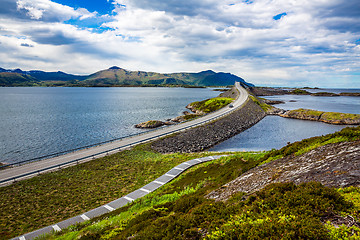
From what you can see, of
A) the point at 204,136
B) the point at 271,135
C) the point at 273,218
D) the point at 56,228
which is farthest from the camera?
the point at 271,135

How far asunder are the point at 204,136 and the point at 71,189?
35.6 m

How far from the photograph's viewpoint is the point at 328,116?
3078 inches

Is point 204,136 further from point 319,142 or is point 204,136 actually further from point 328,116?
point 328,116

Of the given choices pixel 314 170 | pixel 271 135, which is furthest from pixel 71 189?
pixel 271 135

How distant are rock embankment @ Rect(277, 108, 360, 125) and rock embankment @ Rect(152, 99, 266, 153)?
26920 millimetres

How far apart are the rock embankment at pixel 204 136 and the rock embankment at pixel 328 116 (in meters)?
26.9

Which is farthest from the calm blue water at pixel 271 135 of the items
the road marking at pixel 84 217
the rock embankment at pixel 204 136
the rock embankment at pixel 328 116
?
the road marking at pixel 84 217

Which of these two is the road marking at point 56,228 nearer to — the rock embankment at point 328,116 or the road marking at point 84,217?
the road marking at point 84,217

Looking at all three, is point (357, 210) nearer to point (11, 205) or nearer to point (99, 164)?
point (11, 205)

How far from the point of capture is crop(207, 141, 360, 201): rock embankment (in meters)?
8.09

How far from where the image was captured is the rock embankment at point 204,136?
44094 mm

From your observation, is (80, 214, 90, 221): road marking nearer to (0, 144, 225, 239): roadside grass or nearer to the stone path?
the stone path

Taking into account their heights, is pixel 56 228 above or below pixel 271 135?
above

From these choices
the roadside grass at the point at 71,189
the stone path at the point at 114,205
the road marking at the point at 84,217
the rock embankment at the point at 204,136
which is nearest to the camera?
the stone path at the point at 114,205
